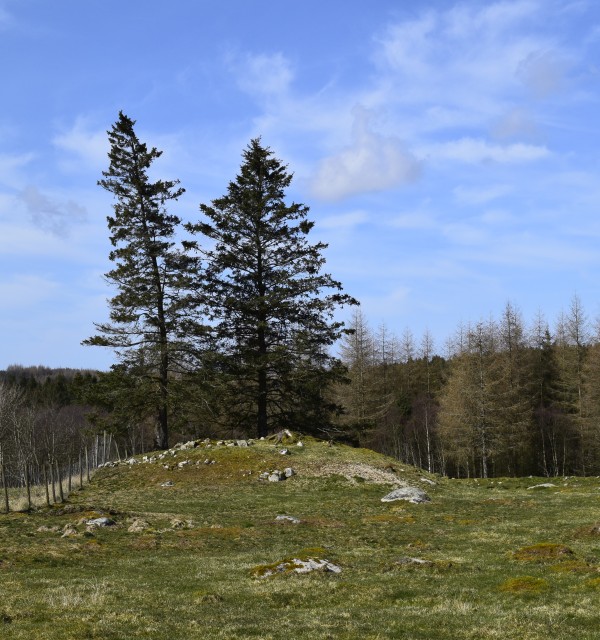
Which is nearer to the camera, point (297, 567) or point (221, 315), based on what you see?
point (297, 567)

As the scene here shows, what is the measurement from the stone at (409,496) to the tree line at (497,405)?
72.0ft

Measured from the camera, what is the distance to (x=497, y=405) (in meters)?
71.5

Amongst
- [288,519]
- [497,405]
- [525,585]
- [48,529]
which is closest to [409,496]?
[288,519]

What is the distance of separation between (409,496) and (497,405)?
40.4 metres

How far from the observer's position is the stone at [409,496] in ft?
113

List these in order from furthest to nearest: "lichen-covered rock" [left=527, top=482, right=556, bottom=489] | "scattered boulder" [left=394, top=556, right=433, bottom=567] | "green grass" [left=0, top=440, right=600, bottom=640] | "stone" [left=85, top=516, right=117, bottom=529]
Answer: "lichen-covered rock" [left=527, top=482, right=556, bottom=489], "stone" [left=85, top=516, right=117, bottom=529], "scattered boulder" [left=394, top=556, right=433, bottom=567], "green grass" [left=0, top=440, right=600, bottom=640]

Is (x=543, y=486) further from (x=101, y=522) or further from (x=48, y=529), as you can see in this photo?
(x=48, y=529)

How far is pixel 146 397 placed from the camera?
49969 mm

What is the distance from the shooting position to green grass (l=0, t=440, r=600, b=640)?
41.4ft

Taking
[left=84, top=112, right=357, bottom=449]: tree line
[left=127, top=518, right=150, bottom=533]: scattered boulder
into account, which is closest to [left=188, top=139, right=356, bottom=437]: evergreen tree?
[left=84, top=112, right=357, bottom=449]: tree line

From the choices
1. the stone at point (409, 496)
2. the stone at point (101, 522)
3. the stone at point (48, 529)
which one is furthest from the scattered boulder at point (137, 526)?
the stone at point (409, 496)

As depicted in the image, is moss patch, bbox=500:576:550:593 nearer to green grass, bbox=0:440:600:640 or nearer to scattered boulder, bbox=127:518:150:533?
green grass, bbox=0:440:600:640

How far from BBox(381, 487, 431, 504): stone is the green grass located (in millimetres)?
848

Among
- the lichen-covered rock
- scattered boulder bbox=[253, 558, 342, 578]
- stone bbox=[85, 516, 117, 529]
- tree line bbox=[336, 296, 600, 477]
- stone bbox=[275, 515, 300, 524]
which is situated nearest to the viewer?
scattered boulder bbox=[253, 558, 342, 578]
